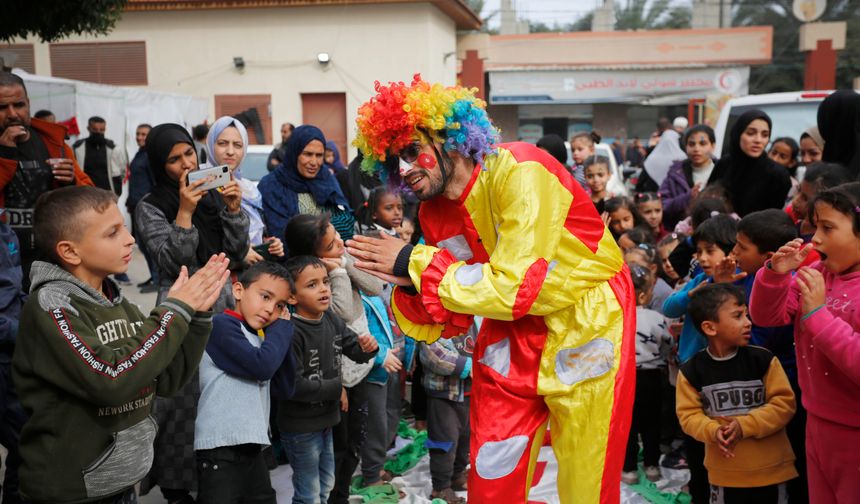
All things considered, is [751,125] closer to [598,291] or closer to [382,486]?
[598,291]

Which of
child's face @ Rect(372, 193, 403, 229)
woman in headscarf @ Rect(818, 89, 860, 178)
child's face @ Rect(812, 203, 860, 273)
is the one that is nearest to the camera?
child's face @ Rect(812, 203, 860, 273)

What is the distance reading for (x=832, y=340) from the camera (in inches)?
116

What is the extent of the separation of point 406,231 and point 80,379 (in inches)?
127

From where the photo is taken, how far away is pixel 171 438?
4.00m

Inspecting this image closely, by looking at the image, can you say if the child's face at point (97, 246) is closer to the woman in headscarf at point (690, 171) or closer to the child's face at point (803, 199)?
the child's face at point (803, 199)

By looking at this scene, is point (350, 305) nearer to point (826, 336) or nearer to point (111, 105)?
point (826, 336)

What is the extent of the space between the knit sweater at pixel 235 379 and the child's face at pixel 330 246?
2.51 ft

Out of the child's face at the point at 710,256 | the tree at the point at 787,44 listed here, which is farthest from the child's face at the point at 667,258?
the tree at the point at 787,44

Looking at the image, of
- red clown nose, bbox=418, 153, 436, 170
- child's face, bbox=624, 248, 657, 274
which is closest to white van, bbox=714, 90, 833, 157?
child's face, bbox=624, 248, 657, 274

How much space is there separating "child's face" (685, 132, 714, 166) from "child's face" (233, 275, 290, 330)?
14.8 ft

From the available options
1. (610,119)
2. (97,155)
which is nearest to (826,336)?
(97,155)

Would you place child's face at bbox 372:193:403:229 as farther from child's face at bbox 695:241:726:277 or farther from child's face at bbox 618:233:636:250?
child's face at bbox 695:241:726:277

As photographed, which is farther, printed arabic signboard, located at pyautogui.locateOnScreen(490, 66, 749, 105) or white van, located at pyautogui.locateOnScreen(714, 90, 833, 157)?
printed arabic signboard, located at pyautogui.locateOnScreen(490, 66, 749, 105)

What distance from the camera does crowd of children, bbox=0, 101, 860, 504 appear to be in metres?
2.62
